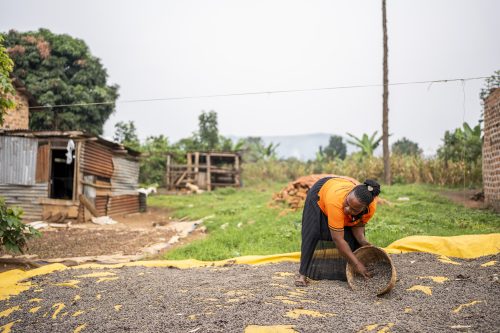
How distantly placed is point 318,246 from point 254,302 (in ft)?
3.18

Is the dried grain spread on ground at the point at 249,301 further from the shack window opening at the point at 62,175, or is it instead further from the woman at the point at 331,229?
the shack window opening at the point at 62,175

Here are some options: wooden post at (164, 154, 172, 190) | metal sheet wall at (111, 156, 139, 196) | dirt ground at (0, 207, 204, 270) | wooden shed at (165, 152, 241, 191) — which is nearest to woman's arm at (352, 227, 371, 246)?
dirt ground at (0, 207, 204, 270)

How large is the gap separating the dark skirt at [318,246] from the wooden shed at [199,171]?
13.7m

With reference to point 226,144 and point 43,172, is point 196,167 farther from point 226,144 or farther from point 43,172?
point 43,172

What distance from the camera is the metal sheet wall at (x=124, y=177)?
10.8 metres

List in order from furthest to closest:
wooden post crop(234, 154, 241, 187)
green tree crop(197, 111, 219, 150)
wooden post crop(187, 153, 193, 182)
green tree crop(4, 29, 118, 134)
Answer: green tree crop(197, 111, 219, 150), wooden post crop(234, 154, 241, 187), wooden post crop(187, 153, 193, 182), green tree crop(4, 29, 118, 134)

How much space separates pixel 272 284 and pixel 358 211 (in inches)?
39.4

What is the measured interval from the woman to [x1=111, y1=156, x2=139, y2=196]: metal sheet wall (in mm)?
8574

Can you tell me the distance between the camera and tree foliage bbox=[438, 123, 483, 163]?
1144cm

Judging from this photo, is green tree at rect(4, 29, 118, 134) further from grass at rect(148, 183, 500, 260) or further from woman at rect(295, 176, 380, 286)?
woman at rect(295, 176, 380, 286)

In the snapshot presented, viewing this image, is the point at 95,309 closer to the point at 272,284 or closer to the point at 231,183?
the point at 272,284

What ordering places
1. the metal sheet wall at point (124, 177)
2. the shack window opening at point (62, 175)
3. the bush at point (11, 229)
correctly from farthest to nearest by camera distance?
the shack window opening at point (62, 175), the metal sheet wall at point (124, 177), the bush at point (11, 229)

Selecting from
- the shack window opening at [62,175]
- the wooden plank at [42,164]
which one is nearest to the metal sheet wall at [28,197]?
the wooden plank at [42,164]

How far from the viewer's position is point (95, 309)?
2.74 metres
